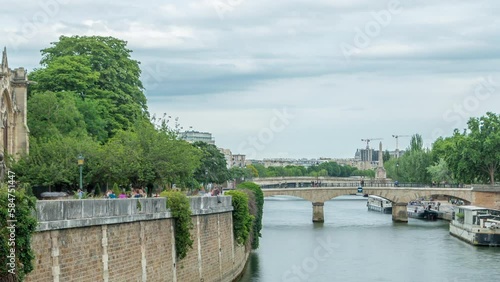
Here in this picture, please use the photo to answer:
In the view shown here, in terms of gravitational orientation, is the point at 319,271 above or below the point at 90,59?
below

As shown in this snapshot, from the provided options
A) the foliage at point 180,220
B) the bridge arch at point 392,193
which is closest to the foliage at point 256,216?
the foliage at point 180,220

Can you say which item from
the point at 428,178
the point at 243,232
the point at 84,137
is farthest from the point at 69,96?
the point at 428,178

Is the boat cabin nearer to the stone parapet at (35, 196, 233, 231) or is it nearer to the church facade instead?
the church facade

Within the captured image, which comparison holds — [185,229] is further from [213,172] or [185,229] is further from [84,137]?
[213,172]

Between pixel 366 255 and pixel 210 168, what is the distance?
2430 centimetres

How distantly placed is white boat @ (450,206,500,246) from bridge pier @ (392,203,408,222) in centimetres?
1972

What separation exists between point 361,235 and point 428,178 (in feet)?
177

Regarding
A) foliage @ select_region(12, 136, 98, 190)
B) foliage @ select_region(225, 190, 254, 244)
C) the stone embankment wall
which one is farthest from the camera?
foliage @ select_region(225, 190, 254, 244)

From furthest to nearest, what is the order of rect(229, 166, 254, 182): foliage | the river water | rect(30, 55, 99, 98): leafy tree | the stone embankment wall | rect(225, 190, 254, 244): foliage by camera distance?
rect(229, 166, 254, 182): foliage < rect(30, 55, 99, 98): leafy tree < the river water < rect(225, 190, 254, 244): foliage < the stone embankment wall

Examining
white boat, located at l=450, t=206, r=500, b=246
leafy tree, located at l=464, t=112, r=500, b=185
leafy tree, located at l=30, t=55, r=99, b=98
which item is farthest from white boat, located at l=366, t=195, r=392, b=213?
leafy tree, located at l=30, t=55, r=99, b=98

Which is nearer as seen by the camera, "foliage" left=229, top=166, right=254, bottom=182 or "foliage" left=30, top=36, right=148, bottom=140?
"foliage" left=30, top=36, right=148, bottom=140

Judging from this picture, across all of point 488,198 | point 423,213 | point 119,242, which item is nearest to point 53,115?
point 119,242

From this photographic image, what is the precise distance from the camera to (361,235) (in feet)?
251

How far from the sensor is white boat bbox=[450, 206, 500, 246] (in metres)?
67.7
